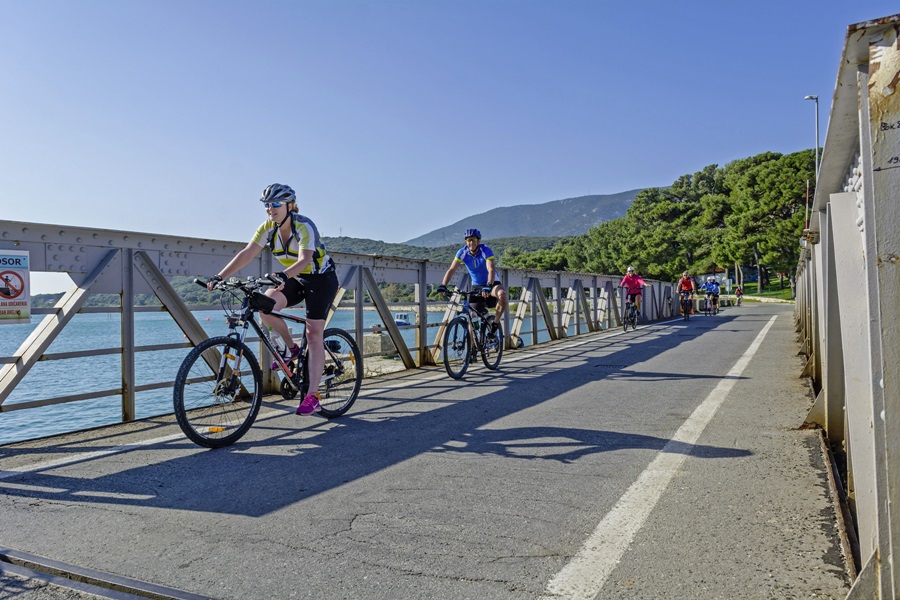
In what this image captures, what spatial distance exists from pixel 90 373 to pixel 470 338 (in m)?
4.18

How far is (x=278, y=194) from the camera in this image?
16.8ft

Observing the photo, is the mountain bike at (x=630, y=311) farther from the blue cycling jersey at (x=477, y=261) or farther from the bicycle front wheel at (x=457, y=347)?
the bicycle front wheel at (x=457, y=347)

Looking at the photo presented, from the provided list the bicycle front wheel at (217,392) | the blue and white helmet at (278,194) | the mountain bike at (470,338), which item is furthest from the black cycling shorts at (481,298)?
the bicycle front wheel at (217,392)

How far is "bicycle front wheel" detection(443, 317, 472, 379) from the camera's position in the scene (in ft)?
26.0

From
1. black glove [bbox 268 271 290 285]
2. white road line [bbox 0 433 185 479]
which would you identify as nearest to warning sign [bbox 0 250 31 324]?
white road line [bbox 0 433 185 479]

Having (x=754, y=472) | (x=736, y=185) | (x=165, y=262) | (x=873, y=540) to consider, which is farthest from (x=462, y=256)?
(x=736, y=185)

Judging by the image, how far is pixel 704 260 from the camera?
8125 cm

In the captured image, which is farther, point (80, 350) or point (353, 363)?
point (353, 363)

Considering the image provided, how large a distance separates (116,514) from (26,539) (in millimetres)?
391

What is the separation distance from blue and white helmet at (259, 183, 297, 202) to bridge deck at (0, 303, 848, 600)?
1.74 meters

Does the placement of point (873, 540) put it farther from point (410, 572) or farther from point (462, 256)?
point (462, 256)

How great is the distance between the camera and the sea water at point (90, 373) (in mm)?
4945

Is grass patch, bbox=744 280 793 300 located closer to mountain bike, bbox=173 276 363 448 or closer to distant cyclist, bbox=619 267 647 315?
distant cyclist, bbox=619 267 647 315

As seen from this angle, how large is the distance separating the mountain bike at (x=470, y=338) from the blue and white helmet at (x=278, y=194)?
330 cm
